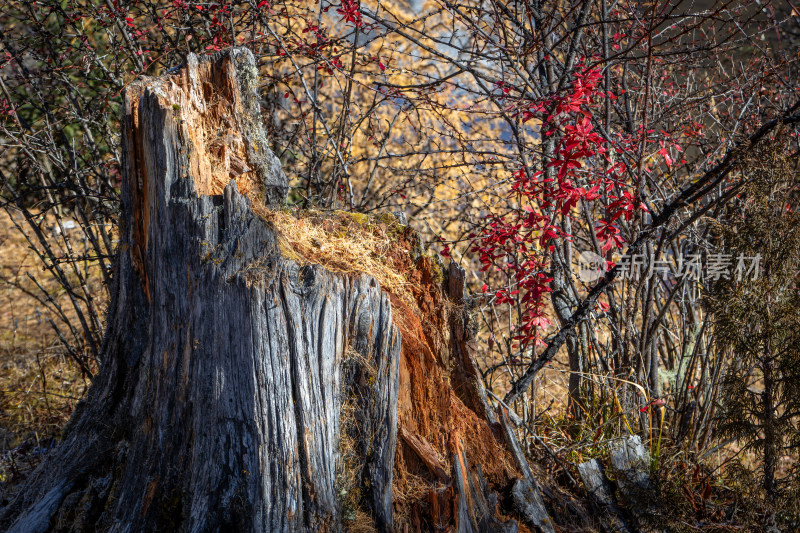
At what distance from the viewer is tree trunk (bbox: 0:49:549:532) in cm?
232

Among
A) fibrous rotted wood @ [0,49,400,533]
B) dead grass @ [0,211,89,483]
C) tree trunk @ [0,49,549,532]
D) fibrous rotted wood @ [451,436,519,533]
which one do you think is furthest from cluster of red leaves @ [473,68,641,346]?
dead grass @ [0,211,89,483]

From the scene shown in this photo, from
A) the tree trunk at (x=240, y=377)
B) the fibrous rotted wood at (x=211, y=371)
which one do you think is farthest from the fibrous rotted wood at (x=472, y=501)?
the fibrous rotted wood at (x=211, y=371)

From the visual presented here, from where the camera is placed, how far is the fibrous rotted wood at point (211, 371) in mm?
2311

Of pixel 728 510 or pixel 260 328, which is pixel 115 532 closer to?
A: pixel 260 328

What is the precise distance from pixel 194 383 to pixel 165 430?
29cm

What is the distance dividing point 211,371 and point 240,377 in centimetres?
15

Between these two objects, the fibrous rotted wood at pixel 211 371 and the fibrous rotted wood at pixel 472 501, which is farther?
the fibrous rotted wood at pixel 472 501

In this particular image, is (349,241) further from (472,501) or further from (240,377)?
(472,501)

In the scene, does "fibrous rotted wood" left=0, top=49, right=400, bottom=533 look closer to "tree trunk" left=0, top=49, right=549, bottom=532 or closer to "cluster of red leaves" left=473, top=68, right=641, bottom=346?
"tree trunk" left=0, top=49, right=549, bottom=532

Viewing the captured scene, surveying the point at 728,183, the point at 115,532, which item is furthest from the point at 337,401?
the point at 728,183

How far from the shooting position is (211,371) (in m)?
2.41

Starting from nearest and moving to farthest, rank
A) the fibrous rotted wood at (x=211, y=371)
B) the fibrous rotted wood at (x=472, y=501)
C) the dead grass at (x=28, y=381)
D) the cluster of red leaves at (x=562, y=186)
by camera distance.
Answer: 1. the fibrous rotted wood at (x=211, y=371)
2. the fibrous rotted wood at (x=472, y=501)
3. the cluster of red leaves at (x=562, y=186)
4. the dead grass at (x=28, y=381)

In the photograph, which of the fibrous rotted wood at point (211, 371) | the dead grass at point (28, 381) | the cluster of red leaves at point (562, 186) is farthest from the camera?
the dead grass at point (28, 381)

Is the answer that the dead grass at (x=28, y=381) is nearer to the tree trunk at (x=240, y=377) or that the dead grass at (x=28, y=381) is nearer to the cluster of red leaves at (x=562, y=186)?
the tree trunk at (x=240, y=377)
